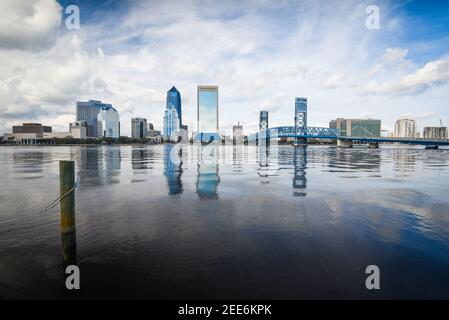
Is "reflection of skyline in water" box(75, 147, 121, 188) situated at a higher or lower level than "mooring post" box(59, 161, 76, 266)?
lower

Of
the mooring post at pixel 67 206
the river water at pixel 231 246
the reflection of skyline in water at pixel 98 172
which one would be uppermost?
the mooring post at pixel 67 206

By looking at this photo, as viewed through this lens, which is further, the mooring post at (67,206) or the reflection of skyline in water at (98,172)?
the reflection of skyline in water at (98,172)

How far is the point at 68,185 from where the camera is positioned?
38.6ft

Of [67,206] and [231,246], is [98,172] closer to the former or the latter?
[67,206]

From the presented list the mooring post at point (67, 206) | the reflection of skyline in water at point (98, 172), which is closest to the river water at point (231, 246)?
the mooring post at point (67, 206)

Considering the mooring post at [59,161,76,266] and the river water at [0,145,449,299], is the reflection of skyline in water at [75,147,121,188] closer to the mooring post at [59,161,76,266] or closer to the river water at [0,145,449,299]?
the river water at [0,145,449,299]

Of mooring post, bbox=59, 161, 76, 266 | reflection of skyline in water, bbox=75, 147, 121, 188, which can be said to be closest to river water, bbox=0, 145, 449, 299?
mooring post, bbox=59, 161, 76, 266

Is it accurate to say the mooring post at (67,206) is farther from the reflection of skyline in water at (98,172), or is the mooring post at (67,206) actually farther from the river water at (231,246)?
the reflection of skyline in water at (98,172)

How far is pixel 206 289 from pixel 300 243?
533 cm

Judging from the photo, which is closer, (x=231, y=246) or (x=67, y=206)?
(x=67, y=206)

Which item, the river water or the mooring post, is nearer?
the river water

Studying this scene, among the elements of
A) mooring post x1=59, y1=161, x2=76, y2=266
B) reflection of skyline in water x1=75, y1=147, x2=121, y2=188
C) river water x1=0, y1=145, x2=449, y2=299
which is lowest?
river water x1=0, y1=145, x2=449, y2=299

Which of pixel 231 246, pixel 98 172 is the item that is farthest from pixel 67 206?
pixel 98 172

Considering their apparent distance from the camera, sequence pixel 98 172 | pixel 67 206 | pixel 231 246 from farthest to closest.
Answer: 1. pixel 98 172
2. pixel 231 246
3. pixel 67 206
